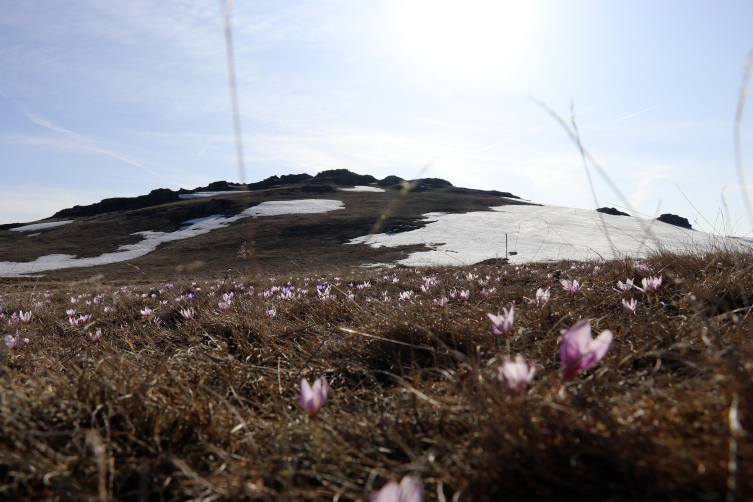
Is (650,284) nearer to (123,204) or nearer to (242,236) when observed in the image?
(242,236)

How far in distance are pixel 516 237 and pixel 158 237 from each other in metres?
41.0

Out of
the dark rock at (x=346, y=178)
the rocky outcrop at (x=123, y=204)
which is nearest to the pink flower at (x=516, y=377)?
the rocky outcrop at (x=123, y=204)

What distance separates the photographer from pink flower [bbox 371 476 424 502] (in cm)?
81

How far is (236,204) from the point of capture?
58.7m

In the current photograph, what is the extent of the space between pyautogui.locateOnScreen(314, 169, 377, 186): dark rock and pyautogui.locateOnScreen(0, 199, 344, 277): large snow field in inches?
1074

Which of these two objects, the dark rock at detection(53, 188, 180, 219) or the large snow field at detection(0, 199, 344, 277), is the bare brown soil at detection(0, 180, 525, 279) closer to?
the large snow field at detection(0, 199, 344, 277)

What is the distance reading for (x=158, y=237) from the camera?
4744 centimetres

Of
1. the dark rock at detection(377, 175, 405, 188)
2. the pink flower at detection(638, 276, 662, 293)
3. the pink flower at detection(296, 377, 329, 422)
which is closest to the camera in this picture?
the pink flower at detection(296, 377, 329, 422)

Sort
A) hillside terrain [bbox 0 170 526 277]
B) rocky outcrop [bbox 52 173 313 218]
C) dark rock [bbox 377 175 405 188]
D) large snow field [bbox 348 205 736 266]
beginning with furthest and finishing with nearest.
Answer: dark rock [bbox 377 175 405 188] → rocky outcrop [bbox 52 173 313 218] → hillside terrain [bbox 0 170 526 277] → large snow field [bbox 348 205 736 266]

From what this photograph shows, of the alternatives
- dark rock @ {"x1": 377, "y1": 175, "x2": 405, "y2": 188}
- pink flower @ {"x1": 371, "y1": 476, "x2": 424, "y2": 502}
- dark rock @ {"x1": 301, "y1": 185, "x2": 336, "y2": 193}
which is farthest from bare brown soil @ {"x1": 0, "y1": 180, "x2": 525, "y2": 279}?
pink flower @ {"x1": 371, "y1": 476, "x2": 424, "y2": 502}

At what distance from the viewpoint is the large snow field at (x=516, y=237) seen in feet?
82.2

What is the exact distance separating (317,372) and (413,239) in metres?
33.2

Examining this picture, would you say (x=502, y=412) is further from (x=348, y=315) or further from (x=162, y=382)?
(x=348, y=315)

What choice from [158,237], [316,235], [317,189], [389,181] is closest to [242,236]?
[316,235]
